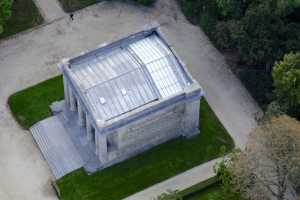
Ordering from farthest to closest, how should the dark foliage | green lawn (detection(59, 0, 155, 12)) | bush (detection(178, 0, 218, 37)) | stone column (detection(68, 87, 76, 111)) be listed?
1. green lawn (detection(59, 0, 155, 12))
2. bush (detection(178, 0, 218, 37))
3. the dark foliage
4. stone column (detection(68, 87, 76, 111))

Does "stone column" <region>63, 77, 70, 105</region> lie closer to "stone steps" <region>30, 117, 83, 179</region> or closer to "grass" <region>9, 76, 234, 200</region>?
"stone steps" <region>30, 117, 83, 179</region>

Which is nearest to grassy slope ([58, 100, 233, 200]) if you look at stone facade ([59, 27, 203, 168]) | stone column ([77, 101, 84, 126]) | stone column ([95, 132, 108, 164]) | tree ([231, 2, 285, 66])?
stone facade ([59, 27, 203, 168])

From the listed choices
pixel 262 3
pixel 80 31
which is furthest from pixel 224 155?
pixel 80 31

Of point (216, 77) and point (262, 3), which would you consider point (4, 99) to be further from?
point (262, 3)

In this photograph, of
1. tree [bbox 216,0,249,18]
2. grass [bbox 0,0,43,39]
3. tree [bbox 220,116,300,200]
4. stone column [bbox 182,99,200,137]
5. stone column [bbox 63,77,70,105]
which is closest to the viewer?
tree [bbox 220,116,300,200]

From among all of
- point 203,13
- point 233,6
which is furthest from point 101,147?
point 203,13

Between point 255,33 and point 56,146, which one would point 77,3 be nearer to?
point 56,146

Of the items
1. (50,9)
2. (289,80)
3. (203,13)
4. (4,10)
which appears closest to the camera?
(289,80)
